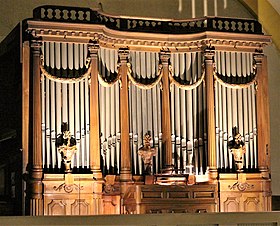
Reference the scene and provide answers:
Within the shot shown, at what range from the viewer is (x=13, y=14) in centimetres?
1383

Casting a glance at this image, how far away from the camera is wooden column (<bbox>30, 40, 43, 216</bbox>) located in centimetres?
1199

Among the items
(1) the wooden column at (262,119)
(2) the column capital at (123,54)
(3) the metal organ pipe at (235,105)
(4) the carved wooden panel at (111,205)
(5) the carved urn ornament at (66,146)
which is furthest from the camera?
(1) the wooden column at (262,119)

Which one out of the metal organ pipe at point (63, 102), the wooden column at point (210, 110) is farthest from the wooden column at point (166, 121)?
the metal organ pipe at point (63, 102)

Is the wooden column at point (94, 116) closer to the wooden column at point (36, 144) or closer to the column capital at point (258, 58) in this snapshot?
the wooden column at point (36, 144)

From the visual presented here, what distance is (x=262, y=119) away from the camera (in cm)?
1327

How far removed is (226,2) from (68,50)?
144 inches

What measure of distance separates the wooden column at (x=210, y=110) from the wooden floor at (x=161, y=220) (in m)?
5.45

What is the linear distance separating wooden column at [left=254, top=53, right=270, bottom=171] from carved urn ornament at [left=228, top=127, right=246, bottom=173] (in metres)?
0.32

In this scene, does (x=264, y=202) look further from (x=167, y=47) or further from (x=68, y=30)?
(x=68, y=30)

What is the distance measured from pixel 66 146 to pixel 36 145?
1.32 ft

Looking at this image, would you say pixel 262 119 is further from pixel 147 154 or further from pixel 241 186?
pixel 147 154

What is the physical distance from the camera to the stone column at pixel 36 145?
1199 cm

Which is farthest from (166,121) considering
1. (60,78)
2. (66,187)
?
(66,187)

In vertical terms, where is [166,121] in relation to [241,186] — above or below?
above
